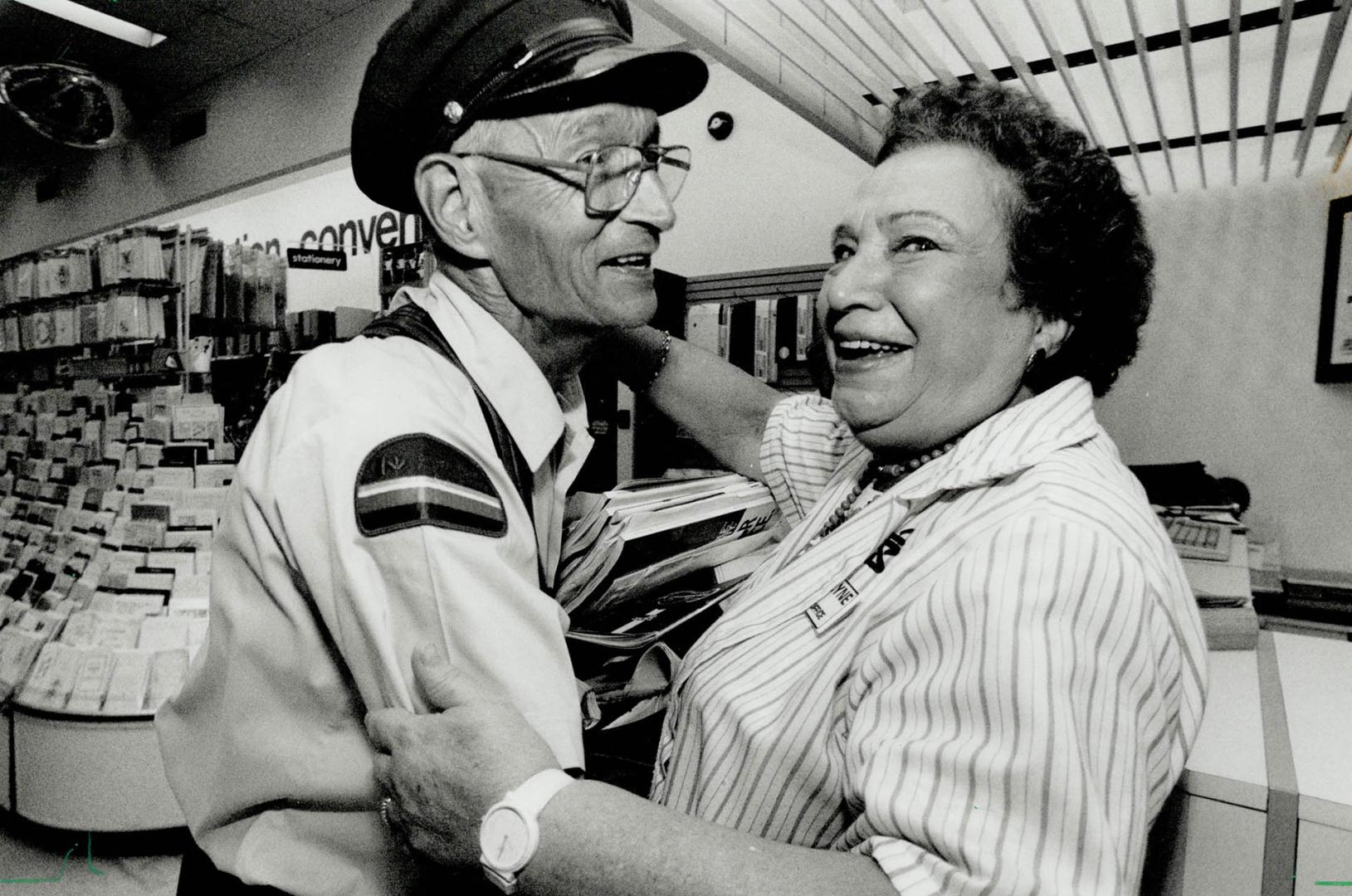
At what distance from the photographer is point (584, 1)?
3.66 feet

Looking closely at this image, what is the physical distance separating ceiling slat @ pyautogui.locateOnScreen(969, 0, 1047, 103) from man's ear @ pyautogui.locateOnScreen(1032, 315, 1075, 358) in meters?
0.42

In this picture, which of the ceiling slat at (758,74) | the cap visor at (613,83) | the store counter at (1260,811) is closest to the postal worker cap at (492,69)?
the cap visor at (613,83)

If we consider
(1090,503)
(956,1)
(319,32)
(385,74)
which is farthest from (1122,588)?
(319,32)

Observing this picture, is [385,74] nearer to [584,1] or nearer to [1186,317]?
[584,1]

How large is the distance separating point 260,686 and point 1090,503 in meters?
0.94

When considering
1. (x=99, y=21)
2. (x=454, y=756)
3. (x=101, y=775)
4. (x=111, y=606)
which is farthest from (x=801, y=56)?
(x=99, y=21)

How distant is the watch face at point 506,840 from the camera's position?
722mm

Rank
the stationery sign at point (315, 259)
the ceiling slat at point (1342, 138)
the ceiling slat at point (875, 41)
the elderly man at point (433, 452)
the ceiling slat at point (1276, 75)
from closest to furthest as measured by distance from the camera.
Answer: the elderly man at point (433, 452), the ceiling slat at point (1276, 75), the ceiling slat at point (875, 41), the ceiling slat at point (1342, 138), the stationery sign at point (315, 259)

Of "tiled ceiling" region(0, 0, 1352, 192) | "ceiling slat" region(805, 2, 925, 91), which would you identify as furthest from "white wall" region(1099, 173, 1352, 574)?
"ceiling slat" region(805, 2, 925, 91)

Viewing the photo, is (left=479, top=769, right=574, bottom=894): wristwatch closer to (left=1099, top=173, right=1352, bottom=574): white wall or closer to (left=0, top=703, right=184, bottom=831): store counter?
(left=1099, top=173, right=1352, bottom=574): white wall

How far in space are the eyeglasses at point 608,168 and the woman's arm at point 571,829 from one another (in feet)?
2.17

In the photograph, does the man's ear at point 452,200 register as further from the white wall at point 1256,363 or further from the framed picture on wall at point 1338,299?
the framed picture on wall at point 1338,299

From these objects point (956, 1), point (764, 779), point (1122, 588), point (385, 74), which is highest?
point (956, 1)

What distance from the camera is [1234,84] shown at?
5.30 ft
